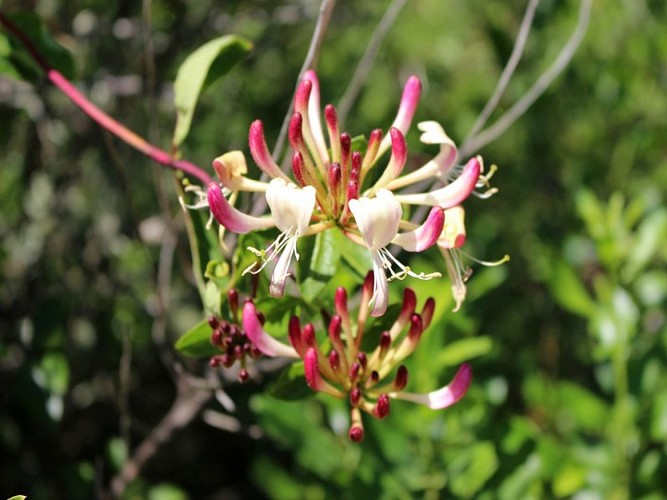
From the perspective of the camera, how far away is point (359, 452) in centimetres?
130

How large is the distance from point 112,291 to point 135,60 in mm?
492

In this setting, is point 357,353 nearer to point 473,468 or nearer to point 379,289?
point 379,289

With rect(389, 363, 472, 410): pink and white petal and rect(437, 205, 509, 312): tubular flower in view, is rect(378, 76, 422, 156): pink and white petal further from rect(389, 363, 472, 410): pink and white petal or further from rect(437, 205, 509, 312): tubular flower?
rect(389, 363, 472, 410): pink and white petal

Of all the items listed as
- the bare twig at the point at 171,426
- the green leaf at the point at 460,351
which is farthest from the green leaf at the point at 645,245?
the bare twig at the point at 171,426

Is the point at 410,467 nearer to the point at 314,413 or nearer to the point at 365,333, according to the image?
the point at 314,413

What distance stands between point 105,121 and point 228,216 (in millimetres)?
286

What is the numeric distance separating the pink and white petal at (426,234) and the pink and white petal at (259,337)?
13 centimetres

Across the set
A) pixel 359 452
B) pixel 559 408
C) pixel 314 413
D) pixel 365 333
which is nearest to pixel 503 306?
pixel 559 408

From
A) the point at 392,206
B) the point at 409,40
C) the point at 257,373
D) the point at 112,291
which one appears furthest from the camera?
the point at 409,40

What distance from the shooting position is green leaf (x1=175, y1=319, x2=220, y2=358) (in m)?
0.80

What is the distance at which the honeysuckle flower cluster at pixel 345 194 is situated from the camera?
0.67 meters

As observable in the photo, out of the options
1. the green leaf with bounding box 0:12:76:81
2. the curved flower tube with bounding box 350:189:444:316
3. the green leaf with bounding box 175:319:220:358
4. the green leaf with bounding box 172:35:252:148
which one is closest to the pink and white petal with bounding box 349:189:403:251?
the curved flower tube with bounding box 350:189:444:316

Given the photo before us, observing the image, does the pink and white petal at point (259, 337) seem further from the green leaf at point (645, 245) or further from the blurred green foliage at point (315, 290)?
the green leaf at point (645, 245)

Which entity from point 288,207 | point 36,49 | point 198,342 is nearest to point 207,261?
point 198,342
